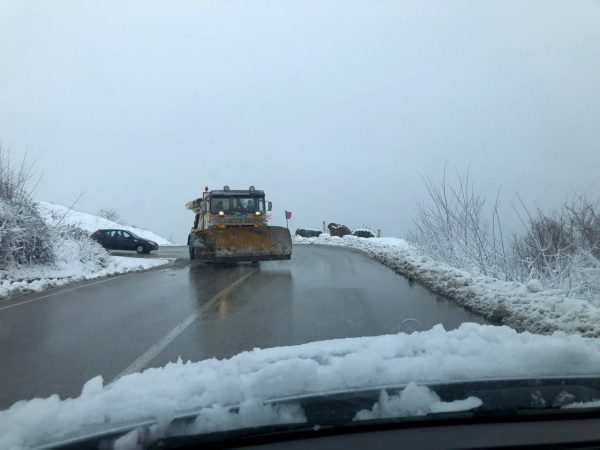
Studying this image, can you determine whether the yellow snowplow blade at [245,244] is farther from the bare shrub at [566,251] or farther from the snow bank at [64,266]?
the bare shrub at [566,251]

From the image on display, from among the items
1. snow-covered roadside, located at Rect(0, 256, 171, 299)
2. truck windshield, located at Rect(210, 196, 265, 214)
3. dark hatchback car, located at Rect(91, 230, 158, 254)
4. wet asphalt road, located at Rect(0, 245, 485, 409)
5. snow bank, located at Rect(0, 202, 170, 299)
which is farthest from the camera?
dark hatchback car, located at Rect(91, 230, 158, 254)

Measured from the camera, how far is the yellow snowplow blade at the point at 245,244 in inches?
709

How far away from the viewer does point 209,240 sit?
18.2m

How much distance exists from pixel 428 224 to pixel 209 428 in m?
13.3

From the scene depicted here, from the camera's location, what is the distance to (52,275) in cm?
1636

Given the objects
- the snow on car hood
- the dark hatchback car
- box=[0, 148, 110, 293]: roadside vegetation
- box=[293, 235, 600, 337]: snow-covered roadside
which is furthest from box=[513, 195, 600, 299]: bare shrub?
the dark hatchback car

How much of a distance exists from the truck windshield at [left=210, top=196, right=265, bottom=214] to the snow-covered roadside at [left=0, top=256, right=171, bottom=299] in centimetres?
323

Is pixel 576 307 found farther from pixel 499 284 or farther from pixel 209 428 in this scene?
pixel 209 428

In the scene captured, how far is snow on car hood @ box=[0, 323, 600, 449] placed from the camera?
8.84 feet

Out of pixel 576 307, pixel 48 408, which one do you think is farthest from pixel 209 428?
pixel 576 307

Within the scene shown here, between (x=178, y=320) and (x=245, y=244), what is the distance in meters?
9.58

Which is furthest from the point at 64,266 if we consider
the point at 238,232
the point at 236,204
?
the point at 236,204

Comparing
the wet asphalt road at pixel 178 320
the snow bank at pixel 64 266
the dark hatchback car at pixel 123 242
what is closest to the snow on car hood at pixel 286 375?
the wet asphalt road at pixel 178 320

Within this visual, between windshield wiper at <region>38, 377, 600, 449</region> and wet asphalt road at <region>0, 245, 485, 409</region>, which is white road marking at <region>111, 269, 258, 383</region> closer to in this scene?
wet asphalt road at <region>0, 245, 485, 409</region>
